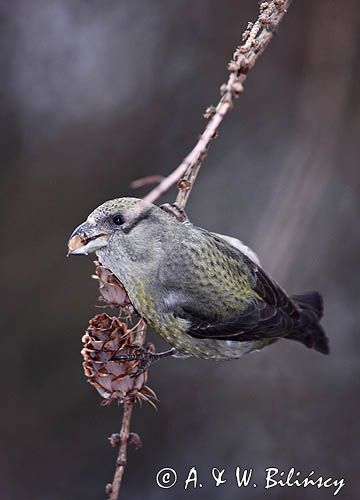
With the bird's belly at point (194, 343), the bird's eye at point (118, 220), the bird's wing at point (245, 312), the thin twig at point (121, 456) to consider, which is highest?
the bird's eye at point (118, 220)

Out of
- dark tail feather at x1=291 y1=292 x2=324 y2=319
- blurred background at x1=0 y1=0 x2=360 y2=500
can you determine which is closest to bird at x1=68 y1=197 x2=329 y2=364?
dark tail feather at x1=291 y1=292 x2=324 y2=319

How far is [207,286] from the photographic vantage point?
2725 millimetres

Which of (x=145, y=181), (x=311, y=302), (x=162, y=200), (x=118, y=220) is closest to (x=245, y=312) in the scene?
(x=311, y=302)

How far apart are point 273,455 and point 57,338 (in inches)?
52.2

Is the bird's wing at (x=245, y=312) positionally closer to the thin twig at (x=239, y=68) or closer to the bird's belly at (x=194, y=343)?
the bird's belly at (x=194, y=343)

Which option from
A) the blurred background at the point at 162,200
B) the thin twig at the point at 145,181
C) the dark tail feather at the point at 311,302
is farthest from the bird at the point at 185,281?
the blurred background at the point at 162,200

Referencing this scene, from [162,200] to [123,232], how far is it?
2.05 metres

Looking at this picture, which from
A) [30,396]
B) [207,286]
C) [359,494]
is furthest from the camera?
[30,396]

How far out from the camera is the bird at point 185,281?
2455 mm

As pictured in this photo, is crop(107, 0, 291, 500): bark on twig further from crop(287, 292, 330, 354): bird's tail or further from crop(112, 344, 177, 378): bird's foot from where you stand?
Answer: crop(287, 292, 330, 354): bird's tail

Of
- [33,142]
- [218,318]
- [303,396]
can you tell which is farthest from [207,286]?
[33,142]

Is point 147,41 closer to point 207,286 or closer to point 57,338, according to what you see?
point 57,338

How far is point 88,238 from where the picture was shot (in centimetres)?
241

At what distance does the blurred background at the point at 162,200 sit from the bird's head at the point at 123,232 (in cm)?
176
